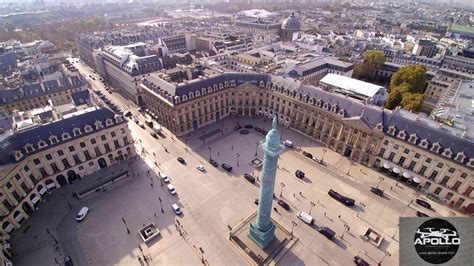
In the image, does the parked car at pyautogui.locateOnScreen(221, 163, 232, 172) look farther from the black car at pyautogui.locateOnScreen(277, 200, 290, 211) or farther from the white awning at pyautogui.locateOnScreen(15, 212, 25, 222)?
the white awning at pyautogui.locateOnScreen(15, 212, 25, 222)

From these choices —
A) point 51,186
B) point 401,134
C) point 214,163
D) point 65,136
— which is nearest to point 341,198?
point 401,134

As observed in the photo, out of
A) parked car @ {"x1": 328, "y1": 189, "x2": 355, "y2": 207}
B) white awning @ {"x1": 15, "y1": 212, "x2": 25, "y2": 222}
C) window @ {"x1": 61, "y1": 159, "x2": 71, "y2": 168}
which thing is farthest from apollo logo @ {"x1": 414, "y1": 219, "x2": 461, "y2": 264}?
window @ {"x1": 61, "y1": 159, "x2": 71, "y2": 168}

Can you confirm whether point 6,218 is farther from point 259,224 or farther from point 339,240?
point 339,240

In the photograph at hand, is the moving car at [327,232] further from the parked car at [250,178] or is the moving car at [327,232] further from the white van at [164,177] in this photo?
the white van at [164,177]

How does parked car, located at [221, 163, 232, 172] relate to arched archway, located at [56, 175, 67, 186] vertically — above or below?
below

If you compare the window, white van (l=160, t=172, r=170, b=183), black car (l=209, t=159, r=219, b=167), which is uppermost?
the window

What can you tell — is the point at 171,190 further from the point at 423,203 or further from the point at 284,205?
the point at 423,203

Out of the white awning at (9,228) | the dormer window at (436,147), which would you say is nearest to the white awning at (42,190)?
the white awning at (9,228)
